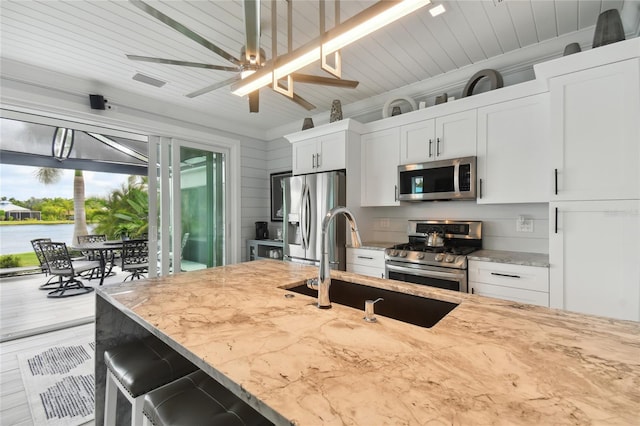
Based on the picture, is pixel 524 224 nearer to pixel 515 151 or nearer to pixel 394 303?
pixel 515 151

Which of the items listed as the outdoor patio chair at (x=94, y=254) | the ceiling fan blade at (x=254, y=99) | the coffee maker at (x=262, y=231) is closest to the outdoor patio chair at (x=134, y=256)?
the outdoor patio chair at (x=94, y=254)

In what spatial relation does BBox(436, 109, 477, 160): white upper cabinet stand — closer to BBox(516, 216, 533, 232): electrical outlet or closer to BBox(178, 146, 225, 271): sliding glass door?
BBox(516, 216, 533, 232): electrical outlet

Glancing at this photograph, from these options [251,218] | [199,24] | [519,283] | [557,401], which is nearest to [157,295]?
[557,401]

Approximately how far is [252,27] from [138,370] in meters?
1.82

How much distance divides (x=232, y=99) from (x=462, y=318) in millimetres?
3535

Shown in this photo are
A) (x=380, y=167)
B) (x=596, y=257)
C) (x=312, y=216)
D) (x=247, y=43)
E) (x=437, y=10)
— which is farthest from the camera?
(x=312, y=216)

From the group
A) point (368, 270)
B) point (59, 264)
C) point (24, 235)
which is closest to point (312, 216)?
point (368, 270)

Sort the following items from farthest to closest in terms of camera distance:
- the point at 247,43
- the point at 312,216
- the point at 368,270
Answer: the point at 312,216 < the point at 368,270 < the point at 247,43

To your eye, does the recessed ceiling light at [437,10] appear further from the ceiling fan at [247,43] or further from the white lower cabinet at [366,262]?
the white lower cabinet at [366,262]

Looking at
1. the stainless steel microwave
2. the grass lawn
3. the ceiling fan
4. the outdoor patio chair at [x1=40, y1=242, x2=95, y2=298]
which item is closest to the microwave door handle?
the stainless steel microwave

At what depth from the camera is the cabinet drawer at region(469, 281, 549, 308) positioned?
2.18m

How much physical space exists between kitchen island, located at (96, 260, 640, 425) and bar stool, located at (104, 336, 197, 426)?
0.30m

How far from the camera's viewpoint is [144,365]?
134 cm

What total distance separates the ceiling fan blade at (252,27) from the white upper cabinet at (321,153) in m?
1.72
